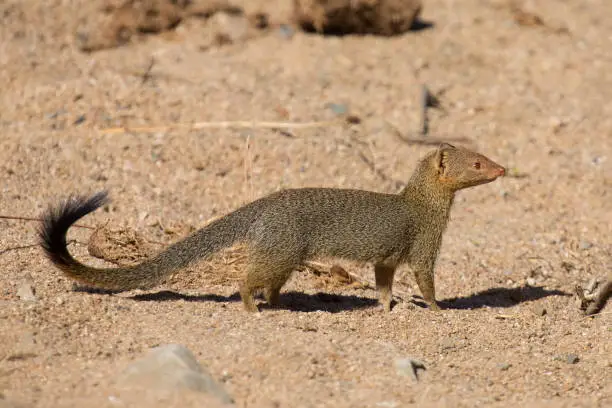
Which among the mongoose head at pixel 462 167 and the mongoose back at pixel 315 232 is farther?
the mongoose head at pixel 462 167

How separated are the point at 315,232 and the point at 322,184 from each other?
1895mm

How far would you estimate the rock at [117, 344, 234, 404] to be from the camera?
358 cm

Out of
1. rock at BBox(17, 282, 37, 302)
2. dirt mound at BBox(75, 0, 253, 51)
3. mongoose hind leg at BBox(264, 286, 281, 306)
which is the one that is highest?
dirt mound at BBox(75, 0, 253, 51)

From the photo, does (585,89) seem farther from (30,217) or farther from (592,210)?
(30,217)

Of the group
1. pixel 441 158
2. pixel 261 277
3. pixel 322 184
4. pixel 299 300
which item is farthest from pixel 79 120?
pixel 441 158

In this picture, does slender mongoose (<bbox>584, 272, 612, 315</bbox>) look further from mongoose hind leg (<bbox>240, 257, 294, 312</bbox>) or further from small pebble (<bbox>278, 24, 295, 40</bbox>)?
small pebble (<bbox>278, 24, 295, 40</bbox>)

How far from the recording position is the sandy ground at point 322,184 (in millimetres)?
3953

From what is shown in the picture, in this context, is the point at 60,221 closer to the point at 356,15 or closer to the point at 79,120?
the point at 79,120

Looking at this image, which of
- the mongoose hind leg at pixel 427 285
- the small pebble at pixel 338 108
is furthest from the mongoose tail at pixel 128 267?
the small pebble at pixel 338 108

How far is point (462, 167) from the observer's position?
208 inches

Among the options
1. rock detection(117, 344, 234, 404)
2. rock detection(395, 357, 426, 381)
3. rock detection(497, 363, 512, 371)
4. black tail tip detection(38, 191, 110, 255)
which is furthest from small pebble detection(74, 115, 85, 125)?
rock detection(497, 363, 512, 371)

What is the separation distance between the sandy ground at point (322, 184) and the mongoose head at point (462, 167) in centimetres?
78

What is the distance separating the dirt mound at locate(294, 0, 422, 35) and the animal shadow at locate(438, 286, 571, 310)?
397cm

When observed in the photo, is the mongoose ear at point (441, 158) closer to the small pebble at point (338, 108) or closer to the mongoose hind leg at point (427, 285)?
the mongoose hind leg at point (427, 285)
